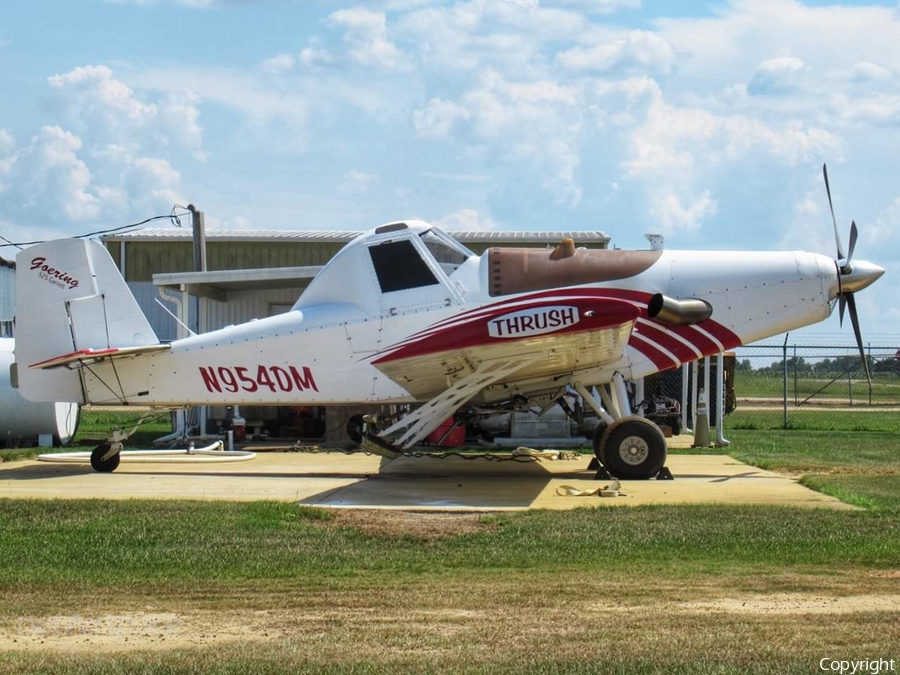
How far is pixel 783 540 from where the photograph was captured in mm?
8047

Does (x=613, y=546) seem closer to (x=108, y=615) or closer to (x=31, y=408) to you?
(x=108, y=615)

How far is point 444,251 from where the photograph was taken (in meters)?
12.7

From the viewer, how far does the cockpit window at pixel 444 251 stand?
12.6 metres

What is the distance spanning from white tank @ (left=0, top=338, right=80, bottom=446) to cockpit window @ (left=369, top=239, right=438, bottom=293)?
26.1ft

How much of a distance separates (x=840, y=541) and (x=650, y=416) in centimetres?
1295

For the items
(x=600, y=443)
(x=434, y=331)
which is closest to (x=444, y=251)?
(x=434, y=331)

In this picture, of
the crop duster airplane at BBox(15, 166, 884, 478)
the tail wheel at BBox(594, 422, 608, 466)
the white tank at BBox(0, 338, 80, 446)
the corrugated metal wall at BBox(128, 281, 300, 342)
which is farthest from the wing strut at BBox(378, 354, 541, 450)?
the corrugated metal wall at BBox(128, 281, 300, 342)

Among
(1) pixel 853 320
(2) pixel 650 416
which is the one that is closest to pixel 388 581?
(1) pixel 853 320

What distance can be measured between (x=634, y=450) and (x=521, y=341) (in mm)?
1969

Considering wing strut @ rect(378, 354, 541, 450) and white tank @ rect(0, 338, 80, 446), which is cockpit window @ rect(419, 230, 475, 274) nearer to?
wing strut @ rect(378, 354, 541, 450)

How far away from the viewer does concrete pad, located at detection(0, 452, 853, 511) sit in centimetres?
1048

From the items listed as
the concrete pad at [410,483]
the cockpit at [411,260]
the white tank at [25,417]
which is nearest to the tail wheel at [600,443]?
the concrete pad at [410,483]

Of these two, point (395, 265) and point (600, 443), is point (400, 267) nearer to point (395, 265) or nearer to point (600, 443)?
point (395, 265)

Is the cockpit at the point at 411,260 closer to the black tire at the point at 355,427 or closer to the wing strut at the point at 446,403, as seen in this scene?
the wing strut at the point at 446,403
